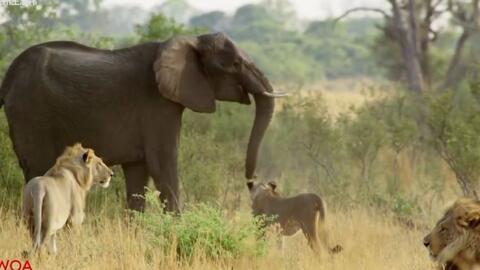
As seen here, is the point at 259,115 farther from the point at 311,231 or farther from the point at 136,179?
the point at 311,231

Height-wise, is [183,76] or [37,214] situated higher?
[183,76]

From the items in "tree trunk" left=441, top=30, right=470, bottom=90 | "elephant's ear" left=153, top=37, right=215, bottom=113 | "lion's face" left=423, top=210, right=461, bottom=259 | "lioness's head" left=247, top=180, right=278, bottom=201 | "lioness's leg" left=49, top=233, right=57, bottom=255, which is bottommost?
"tree trunk" left=441, top=30, right=470, bottom=90

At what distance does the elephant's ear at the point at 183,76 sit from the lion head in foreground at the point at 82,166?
4.28 ft

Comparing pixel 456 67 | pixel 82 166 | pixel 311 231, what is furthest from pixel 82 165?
pixel 456 67

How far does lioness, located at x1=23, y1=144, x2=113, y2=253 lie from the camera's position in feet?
25.1

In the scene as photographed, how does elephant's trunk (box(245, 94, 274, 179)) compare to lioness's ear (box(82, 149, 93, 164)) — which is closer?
lioness's ear (box(82, 149, 93, 164))

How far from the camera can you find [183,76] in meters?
9.91

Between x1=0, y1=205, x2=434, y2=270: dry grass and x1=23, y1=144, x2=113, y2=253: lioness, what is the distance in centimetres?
16

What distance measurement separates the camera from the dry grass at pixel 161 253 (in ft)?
24.5

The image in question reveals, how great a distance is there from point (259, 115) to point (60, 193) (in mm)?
2639

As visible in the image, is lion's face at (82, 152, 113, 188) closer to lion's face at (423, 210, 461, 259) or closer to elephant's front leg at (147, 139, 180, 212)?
elephant's front leg at (147, 139, 180, 212)

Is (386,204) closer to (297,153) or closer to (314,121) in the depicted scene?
(314,121)

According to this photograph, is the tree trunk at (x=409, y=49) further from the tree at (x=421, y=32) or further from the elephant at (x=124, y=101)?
the elephant at (x=124, y=101)

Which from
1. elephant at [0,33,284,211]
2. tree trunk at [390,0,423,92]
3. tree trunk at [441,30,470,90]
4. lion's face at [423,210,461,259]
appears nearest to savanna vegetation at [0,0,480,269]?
tree trunk at [390,0,423,92]
